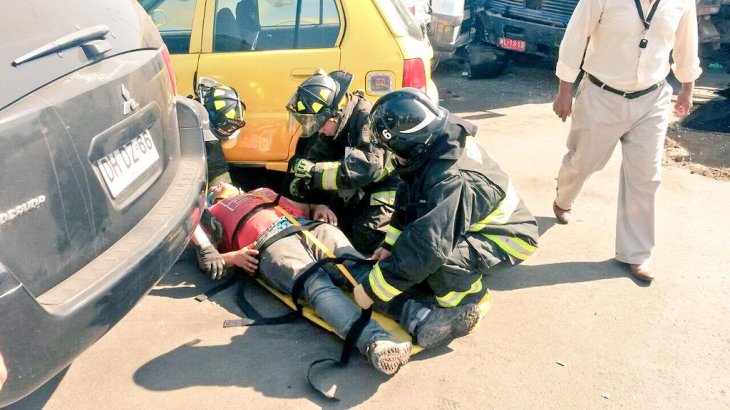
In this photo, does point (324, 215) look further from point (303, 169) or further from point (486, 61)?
point (486, 61)

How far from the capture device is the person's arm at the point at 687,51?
3730mm

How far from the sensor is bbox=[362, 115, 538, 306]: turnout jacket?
9.04ft

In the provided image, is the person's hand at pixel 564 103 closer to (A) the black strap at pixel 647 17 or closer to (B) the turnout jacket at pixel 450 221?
(A) the black strap at pixel 647 17

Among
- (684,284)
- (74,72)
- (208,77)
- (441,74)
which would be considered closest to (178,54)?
(208,77)

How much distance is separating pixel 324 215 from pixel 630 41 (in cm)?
205

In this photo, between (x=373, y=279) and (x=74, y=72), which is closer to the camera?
(x=74, y=72)

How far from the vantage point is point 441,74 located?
32.2 ft

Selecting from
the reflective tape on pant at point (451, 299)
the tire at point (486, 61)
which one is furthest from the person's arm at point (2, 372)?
the tire at point (486, 61)

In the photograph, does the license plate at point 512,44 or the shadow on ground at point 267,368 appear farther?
the license plate at point 512,44

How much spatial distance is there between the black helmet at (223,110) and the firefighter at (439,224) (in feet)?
4.21

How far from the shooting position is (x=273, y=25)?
452cm

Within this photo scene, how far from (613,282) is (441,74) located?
656cm

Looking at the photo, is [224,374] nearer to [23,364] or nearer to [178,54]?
[23,364]

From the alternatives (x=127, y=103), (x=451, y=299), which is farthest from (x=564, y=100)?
(x=127, y=103)
